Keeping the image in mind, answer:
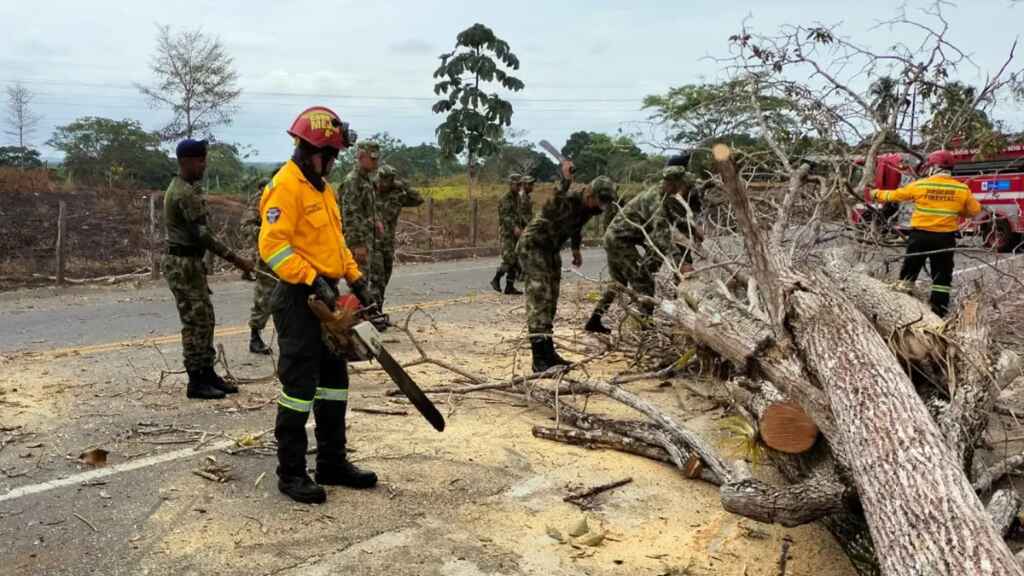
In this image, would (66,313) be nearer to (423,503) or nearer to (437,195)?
(423,503)

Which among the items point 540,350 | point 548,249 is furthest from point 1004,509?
point 548,249

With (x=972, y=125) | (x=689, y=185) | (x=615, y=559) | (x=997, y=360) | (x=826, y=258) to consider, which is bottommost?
(x=615, y=559)

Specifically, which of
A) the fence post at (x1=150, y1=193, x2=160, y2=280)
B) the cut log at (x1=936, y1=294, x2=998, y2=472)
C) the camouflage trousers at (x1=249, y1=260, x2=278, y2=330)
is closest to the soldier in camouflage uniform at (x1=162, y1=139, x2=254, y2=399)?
the camouflage trousers at (x1=249, y1=260, x2=278, y2=330)

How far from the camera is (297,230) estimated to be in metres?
3.65

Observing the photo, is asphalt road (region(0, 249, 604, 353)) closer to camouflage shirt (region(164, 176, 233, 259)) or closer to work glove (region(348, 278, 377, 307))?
camouflage shirt (region(164, 176, 233, 259))

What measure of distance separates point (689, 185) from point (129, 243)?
11138 millimetres

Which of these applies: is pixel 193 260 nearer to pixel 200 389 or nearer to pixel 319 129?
pixel 200 389

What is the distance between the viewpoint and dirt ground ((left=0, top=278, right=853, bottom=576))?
3139 millimetres

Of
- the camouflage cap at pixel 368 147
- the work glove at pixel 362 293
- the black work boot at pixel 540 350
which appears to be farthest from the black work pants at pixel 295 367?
the camouflage cap at pixel 368 147

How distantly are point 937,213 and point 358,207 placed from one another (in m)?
5.55

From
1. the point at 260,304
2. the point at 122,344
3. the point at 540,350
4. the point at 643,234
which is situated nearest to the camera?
the point at 540,350

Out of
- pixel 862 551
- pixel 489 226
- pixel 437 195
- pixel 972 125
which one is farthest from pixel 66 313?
pixel 437 195

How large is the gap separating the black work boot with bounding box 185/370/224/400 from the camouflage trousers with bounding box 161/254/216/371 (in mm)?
49

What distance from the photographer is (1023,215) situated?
1433 cm
